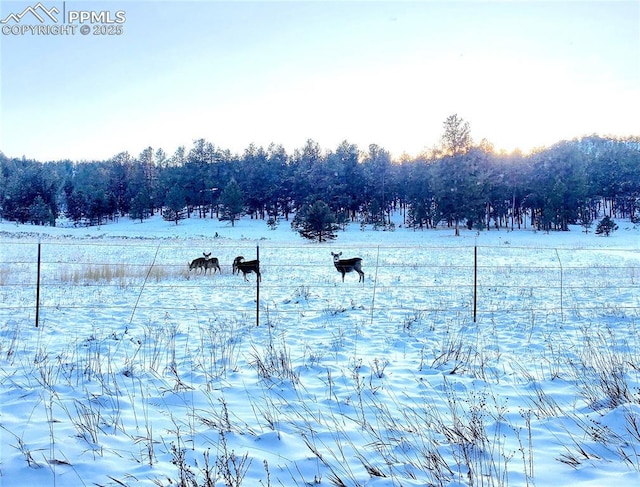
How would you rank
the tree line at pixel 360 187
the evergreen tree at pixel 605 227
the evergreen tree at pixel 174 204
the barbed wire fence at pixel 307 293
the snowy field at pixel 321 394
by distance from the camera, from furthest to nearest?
the evergreen tree at pixel 174 204 < the tree line at pixel 360 187 < the evergreen tree at pixel 605 227 < the barbed wire fence at pixel 307 293 < the snowy field at pixel 321 394

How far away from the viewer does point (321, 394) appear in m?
5.03

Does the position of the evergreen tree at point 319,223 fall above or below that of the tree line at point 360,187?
below

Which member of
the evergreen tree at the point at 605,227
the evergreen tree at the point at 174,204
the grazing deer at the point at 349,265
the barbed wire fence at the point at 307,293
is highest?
the evergreen tree at the point at 174,204

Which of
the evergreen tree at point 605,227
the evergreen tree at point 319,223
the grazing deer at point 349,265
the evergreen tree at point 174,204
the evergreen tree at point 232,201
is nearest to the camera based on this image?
the grazing deer at point 349,265

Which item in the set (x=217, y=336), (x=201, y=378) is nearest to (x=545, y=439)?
(x=201, y=378)

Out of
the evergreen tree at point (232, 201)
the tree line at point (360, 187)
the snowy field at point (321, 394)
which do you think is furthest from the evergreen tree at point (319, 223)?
the snowy field at point (321, 394)

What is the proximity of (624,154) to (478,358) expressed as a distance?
8899cm

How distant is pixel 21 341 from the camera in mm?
7434

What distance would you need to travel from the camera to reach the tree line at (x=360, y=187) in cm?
5141

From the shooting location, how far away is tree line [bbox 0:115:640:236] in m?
51.4

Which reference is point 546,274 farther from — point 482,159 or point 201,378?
point 482,159

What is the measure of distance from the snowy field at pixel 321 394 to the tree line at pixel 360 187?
30.5 meters

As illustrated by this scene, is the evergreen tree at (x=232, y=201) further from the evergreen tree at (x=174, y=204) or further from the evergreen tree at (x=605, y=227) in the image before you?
the evergreen tree at (x=605, y=227)

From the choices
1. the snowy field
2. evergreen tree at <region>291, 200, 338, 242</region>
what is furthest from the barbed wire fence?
evergreen tree at <region>291, 200, 338, 242</region>
